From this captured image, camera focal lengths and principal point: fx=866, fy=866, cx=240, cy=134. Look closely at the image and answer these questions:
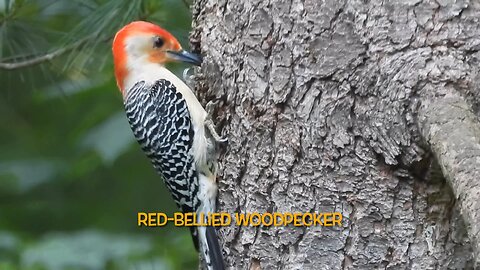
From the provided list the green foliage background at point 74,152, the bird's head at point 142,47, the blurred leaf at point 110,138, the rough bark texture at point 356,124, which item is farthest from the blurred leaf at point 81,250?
the rough bark texture at point 356,124

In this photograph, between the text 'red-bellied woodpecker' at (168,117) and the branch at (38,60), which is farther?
the branch at (38,60)

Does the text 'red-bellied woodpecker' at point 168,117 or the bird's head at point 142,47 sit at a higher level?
the bird's head at point 142,47

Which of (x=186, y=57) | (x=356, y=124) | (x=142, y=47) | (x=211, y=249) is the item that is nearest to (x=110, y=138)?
(x=142, y=47)

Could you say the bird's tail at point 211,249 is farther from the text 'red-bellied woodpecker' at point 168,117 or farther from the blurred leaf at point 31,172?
the blurred leaf at point 31,172

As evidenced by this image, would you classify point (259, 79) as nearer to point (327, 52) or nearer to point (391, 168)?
point (327, 52)

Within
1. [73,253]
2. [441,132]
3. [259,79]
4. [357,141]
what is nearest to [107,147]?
[73,253]

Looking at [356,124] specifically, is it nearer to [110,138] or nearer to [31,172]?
[110,138]
